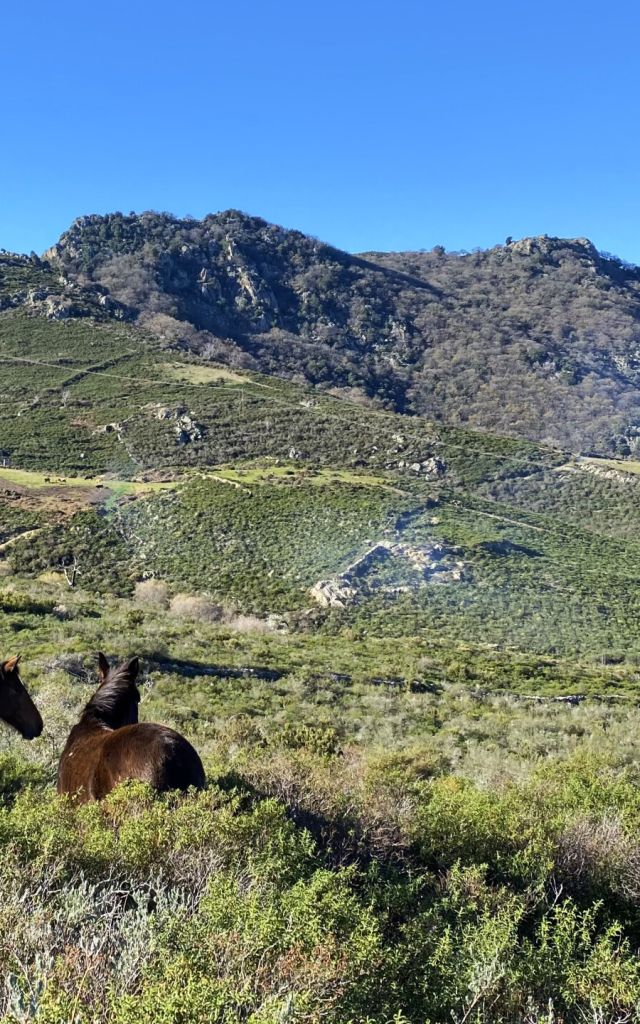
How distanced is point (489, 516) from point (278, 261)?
140103 millimetres

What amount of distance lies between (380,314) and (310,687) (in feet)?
491

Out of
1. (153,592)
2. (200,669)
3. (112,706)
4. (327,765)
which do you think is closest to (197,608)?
(153,592)

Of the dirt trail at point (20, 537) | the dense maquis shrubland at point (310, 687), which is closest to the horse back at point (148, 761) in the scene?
the dense maquis shrubland at point (310, 687)

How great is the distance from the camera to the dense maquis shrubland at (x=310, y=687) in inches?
101

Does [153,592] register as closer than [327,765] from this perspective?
No

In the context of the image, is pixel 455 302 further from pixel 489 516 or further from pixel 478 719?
pixel 478 719

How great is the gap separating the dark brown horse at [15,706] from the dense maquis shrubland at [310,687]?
1.14ft

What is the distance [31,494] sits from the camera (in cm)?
4338

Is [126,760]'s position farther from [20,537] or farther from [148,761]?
[20,537]

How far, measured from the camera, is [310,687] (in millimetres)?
14430

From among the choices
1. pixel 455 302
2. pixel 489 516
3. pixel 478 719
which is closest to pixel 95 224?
pixel 455 302

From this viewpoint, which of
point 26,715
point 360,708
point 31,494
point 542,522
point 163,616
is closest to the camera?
point 26,715

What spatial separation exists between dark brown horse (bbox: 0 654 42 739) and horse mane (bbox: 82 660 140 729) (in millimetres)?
703

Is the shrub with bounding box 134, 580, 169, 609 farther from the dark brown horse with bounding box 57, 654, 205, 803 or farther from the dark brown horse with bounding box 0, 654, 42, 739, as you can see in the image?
the dark brown horse with bounding box 57, 654, 205, 803
